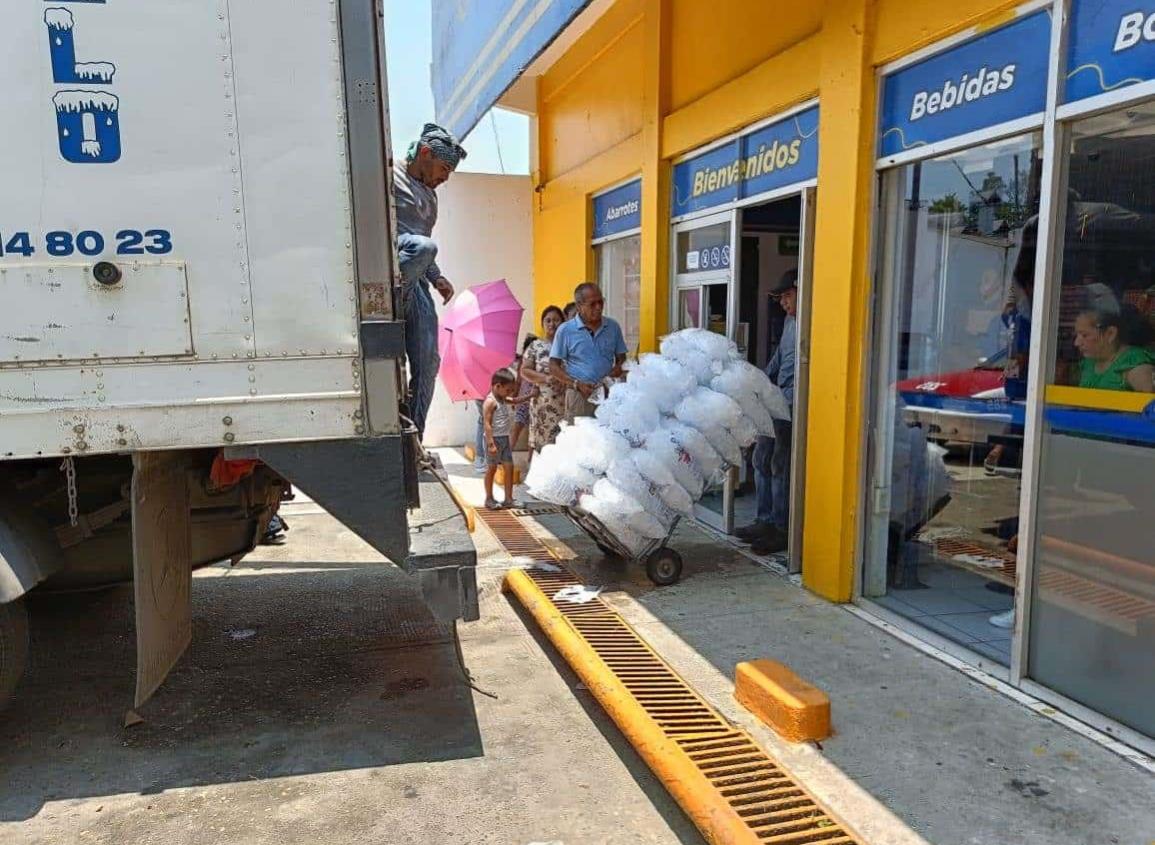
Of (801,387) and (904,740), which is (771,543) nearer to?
(801,387)

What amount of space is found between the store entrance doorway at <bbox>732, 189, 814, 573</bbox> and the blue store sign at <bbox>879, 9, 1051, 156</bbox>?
825mm

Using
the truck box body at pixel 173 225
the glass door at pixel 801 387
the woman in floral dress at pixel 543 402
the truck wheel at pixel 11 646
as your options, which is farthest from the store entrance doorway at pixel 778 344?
the truck wheel at pixel 11 646

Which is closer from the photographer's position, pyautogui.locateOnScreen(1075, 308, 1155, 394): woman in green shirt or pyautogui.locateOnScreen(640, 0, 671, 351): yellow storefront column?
pyautogui.locateOnScreen(1075, 308, 1155, 394): woman in green shirt

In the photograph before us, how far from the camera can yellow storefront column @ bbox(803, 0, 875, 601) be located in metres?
4.67

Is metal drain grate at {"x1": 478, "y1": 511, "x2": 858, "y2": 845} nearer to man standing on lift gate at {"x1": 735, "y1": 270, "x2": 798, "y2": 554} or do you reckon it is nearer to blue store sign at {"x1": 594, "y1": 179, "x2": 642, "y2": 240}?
man standing on lift gate at {"x1": 735, "y1": 270, "x2": 798, "y2": 554}

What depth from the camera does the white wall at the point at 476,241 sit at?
1164 centimetres

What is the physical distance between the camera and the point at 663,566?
17.7 feet

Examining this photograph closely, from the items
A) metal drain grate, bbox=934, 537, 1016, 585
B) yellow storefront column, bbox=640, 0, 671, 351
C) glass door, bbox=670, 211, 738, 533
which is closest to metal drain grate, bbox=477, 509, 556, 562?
glass door, bbox=670, 211, 738, 533

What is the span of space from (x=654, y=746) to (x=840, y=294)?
2782 mm

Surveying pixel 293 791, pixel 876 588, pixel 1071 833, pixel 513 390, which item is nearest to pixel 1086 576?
pixel 1071 833

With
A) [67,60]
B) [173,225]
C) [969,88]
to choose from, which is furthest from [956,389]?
[67,60]

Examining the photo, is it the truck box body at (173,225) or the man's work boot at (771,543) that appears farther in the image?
the man's work boot at (771,543)

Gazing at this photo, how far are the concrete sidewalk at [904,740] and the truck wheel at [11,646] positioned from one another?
9.45 ft

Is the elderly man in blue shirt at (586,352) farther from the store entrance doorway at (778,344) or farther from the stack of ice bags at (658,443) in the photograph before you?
the stack of ice bags at (658,443)
